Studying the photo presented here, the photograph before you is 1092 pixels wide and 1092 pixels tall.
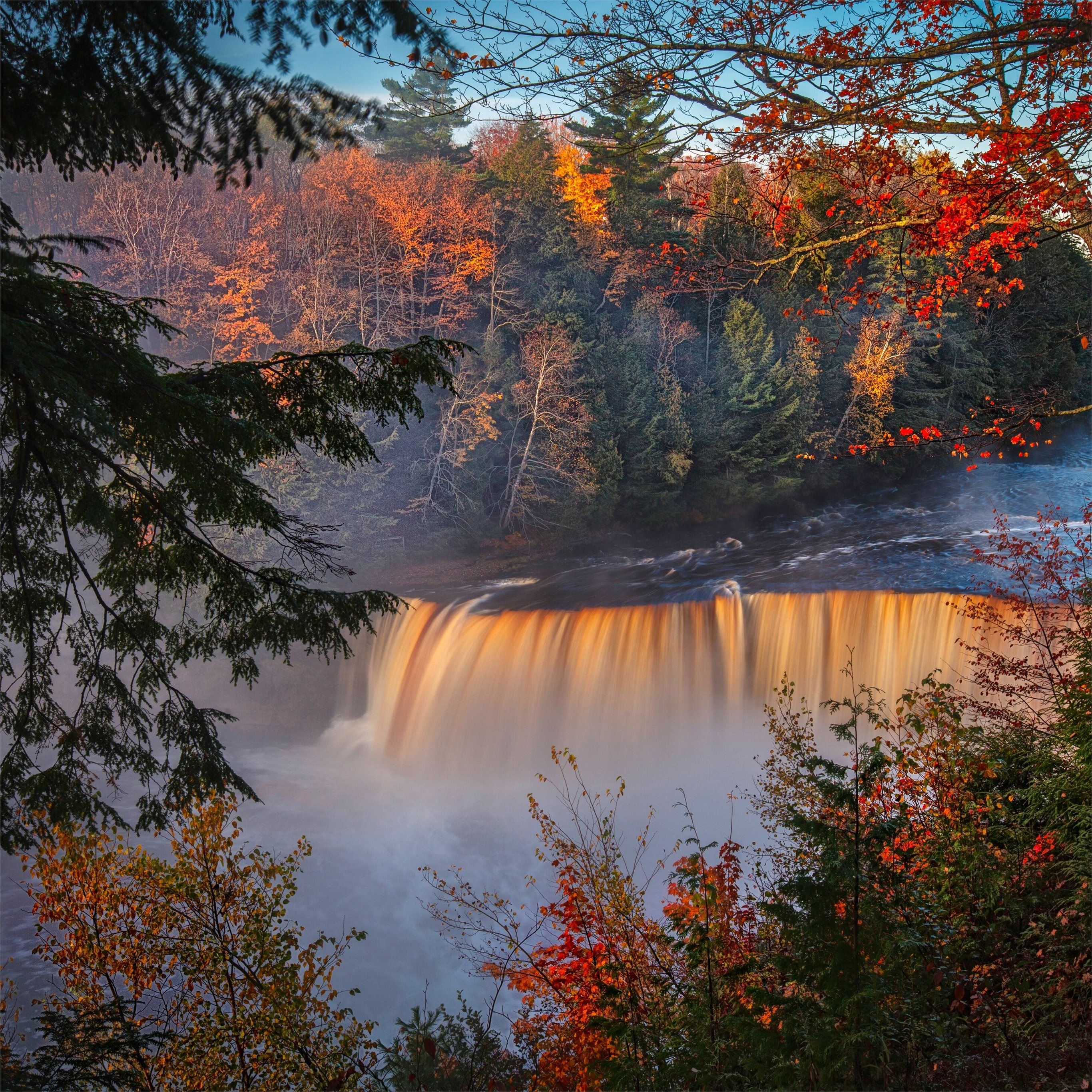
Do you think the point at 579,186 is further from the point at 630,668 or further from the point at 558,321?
the point at 630,668

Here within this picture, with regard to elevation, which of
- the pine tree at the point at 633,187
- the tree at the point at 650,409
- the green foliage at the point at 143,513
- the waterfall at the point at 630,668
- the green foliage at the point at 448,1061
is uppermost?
the pine tree at the point at 633,187

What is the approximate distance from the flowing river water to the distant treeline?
6.60 feet

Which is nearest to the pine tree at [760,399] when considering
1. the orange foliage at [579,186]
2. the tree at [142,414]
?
the orange foliage at [579,186]

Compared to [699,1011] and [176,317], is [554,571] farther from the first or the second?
[699,1011]

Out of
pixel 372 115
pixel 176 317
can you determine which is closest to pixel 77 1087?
pixel 372 115

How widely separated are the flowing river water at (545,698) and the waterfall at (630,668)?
0.08 ft

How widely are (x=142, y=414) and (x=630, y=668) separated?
7.37 meters

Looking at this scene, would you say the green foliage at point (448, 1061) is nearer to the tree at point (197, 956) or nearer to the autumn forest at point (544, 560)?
the autumn forest at point (544, 560)

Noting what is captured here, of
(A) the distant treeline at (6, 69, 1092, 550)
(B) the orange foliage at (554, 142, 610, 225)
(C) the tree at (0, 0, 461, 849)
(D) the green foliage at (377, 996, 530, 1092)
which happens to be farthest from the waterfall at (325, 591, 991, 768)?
(B) the orange foliage at (554, 142, 610, 225)

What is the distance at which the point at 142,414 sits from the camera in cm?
307

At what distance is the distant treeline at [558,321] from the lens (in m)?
11.7

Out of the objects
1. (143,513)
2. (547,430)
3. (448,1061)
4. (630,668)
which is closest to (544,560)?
(547,430)

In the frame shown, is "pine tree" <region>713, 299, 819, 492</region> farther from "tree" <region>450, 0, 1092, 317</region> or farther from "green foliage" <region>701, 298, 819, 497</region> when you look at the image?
"tree" <region>450, 0, 1092, 317</region>

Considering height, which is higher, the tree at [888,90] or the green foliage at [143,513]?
the tree at [888,90]
